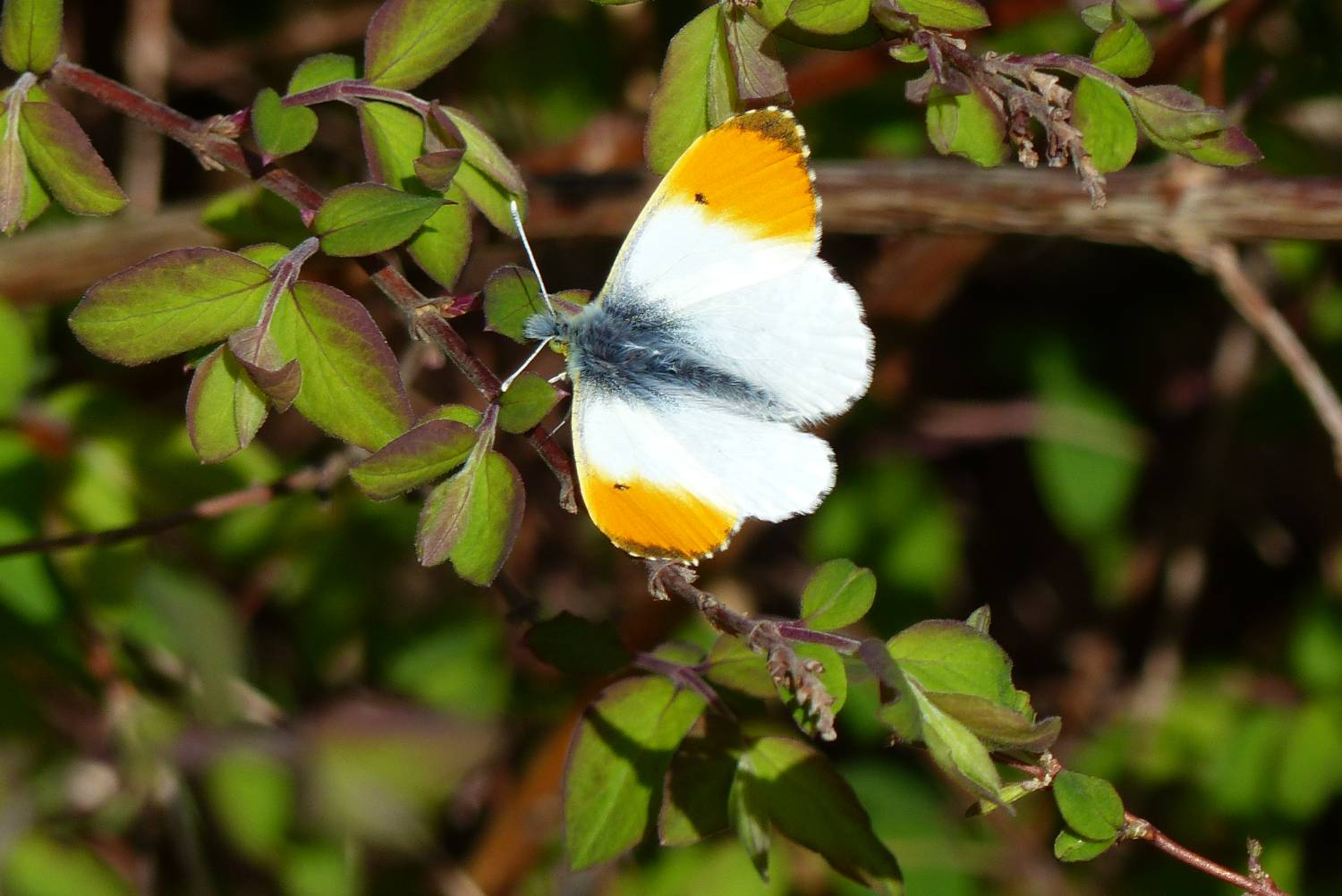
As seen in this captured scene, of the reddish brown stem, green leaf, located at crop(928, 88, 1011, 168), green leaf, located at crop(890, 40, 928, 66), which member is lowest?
the reddish brown stem

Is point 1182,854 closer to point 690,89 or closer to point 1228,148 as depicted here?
point 1228,148

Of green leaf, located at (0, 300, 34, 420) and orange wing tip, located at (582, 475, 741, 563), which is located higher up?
orange wing tip, located at (582, 475, 741, 563)

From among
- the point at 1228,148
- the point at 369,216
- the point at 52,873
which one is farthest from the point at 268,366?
the point at 52,873

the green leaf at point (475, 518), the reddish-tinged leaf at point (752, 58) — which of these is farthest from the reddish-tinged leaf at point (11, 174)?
the reddish-tinged leaf at point (752, 58)

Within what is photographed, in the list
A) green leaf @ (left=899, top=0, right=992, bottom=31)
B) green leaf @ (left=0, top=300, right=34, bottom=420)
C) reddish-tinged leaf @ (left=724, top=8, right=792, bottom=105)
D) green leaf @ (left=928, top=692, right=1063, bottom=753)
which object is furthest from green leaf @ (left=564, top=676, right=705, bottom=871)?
green leaf @ (left=0, top=300, right=34, bottom=420)

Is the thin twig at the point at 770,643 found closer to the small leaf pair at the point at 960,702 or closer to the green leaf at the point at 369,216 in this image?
the small leaf pair at the point at 960,702

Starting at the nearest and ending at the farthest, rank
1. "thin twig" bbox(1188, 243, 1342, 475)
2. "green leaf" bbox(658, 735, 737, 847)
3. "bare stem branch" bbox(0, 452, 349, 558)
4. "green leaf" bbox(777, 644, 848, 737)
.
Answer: "green leaf" bbox(777, 644, 848, 737), "green leaf" bbox(658, 735, 737, 847), "bare stem branch" bbox(0, 452, 349, 558), "thin twig" bbox(1188, 243, 1342, 475)

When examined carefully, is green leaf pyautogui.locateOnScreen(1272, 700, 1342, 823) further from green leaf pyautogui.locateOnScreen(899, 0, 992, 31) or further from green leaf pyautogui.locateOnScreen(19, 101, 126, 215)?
green leaf pyautogui.locateOnScreen(19, 101, 126, 215)
